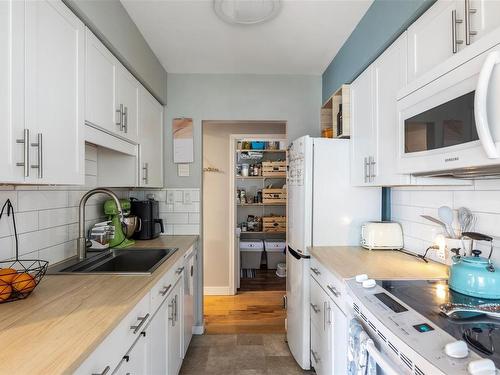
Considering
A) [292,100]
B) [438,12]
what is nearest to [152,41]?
[292,100]

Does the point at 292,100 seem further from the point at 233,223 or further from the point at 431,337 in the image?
the point at 431,337

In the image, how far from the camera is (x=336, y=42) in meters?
2.16

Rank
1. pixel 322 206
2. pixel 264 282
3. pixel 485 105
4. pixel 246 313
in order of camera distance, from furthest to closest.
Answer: pixel 264 282 < pixel 246 313 < pixel 322 206 < pixel 485 105

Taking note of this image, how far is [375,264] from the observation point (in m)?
1.62

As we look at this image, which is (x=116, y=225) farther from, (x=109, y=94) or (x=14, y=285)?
(x=14, y=285)

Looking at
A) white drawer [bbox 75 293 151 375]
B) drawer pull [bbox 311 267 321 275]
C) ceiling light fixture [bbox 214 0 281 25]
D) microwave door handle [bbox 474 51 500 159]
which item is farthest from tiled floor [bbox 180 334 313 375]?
ceiling light fixture [bbox 214 0 281 25]

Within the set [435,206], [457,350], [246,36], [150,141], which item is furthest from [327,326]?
[246,36]

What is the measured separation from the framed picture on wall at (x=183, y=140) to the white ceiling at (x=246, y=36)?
0.47m

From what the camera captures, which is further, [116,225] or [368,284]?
[116,225]

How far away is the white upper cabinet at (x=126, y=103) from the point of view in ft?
5.76

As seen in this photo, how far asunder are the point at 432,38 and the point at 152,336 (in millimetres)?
1860

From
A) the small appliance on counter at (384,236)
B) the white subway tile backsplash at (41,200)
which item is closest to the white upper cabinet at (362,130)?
the small appliance on counter at (384,236)

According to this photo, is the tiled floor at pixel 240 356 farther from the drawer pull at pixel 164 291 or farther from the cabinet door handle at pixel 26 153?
the cabinet door handle at pixel 26 153

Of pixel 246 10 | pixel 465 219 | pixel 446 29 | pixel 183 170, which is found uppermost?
pixel 246 10
